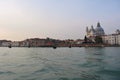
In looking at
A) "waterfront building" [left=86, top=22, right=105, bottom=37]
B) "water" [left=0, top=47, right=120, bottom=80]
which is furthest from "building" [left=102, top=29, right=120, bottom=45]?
"water" [left=0, top=47, right=120, bottom=80]

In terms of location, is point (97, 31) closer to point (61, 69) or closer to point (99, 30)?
point (99, 30)

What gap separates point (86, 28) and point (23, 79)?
163 meters

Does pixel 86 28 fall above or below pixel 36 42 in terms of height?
above

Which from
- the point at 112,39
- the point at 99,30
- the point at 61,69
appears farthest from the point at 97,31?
the point at 61,69

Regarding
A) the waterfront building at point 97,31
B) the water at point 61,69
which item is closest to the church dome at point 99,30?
the waterfront building at point 97,31

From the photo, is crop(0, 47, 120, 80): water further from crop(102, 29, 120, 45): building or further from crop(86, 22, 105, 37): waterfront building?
crop(86, 22, 105, 37): waterfront building

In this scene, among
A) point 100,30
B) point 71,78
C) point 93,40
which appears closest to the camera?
point 71,78

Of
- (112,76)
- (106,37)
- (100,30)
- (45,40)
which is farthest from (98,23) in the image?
(112,76)

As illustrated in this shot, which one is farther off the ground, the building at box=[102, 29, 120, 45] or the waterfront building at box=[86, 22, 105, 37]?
the waterfront building at box=[86, 22, 105, 37]

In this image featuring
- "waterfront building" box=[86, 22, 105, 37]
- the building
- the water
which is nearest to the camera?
the water

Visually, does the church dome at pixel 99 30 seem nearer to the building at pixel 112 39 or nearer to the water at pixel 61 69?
the building at pixel 112 39

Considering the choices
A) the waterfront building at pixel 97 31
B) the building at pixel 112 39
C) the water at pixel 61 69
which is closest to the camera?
the water at pixel 61 69

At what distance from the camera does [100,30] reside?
533 ft

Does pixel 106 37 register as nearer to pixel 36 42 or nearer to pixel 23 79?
pixel 36 42
